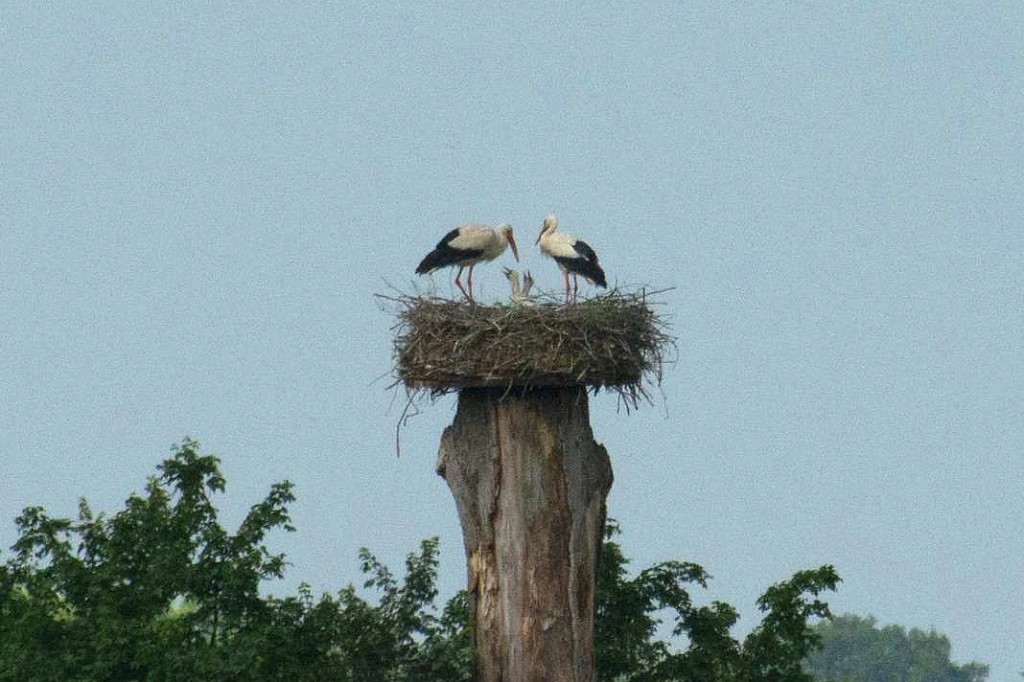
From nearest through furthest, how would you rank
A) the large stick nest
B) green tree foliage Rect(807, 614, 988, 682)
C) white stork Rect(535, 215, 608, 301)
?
the large stick nest, white stork Rect(535, 215, 608, 301), green tree foliage Rect(807, 614, 988, 682)

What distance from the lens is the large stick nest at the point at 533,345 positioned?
49.1 feet

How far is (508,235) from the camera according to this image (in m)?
17.0

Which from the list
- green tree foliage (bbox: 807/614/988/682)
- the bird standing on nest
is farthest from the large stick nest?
green tree foliage (bbox: 807/614/988/682)

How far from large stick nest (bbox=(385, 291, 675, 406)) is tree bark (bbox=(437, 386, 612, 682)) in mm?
353

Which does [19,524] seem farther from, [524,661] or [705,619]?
[705,619]

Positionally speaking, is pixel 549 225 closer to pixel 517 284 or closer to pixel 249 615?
pixel 517 284

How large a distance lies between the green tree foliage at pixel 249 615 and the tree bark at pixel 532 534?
2.90 feet

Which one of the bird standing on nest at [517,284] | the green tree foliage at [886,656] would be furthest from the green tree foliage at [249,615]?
the green tree foliage at [886,656]

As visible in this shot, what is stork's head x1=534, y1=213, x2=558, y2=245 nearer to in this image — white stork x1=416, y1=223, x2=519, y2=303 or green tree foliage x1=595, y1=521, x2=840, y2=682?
white stork x1=416, y1=223, x2=519, y2=303

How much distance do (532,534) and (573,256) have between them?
271cm

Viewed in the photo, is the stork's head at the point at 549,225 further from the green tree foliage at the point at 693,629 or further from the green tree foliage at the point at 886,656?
the green tree foliage at the point at 886,656

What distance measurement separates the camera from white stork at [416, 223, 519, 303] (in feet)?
53.9

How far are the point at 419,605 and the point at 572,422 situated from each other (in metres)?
3.14

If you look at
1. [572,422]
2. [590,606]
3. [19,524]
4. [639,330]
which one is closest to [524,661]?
[590,606]
